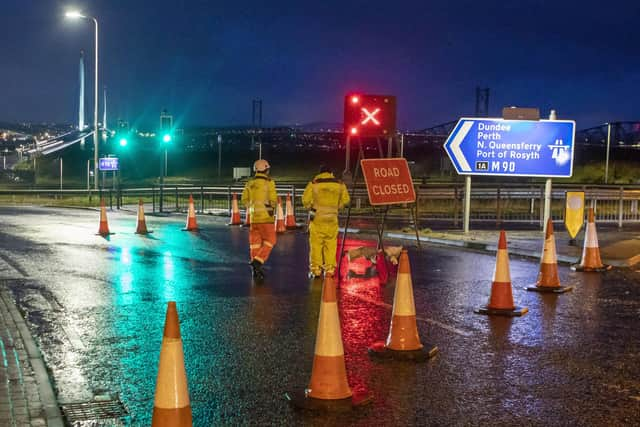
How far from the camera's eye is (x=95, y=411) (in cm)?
559

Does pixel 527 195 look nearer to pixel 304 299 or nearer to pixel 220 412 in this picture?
pixel 304 299

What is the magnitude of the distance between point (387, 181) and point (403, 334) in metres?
6.53

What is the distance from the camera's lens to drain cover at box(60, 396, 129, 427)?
5.39m

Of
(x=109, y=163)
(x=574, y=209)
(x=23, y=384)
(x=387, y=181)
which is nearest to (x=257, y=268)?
(x=387, y=181)

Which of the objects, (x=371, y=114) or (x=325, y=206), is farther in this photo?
(x=371, y=114)

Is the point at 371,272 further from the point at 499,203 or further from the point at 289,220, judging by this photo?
the point at 499,203


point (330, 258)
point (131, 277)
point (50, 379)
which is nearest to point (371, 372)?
point (50, 379)

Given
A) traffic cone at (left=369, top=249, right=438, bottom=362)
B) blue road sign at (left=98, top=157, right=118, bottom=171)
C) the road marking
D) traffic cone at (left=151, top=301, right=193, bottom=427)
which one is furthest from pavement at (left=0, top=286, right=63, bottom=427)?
blue road sign at (left=98, top=157, right=118, bottom=171)

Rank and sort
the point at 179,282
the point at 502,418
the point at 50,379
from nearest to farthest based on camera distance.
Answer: the point at 502,418, the point at 50,379, the point at 179,282

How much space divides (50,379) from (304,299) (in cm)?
442

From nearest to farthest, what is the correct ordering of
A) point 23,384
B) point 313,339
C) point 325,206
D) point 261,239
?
point 23,384, point 313,339, point 325,206, point 261,239

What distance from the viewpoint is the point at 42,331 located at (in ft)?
27.2

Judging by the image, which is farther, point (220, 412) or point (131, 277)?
point (131, 277)

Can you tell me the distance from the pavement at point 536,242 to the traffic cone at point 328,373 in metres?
9.69
